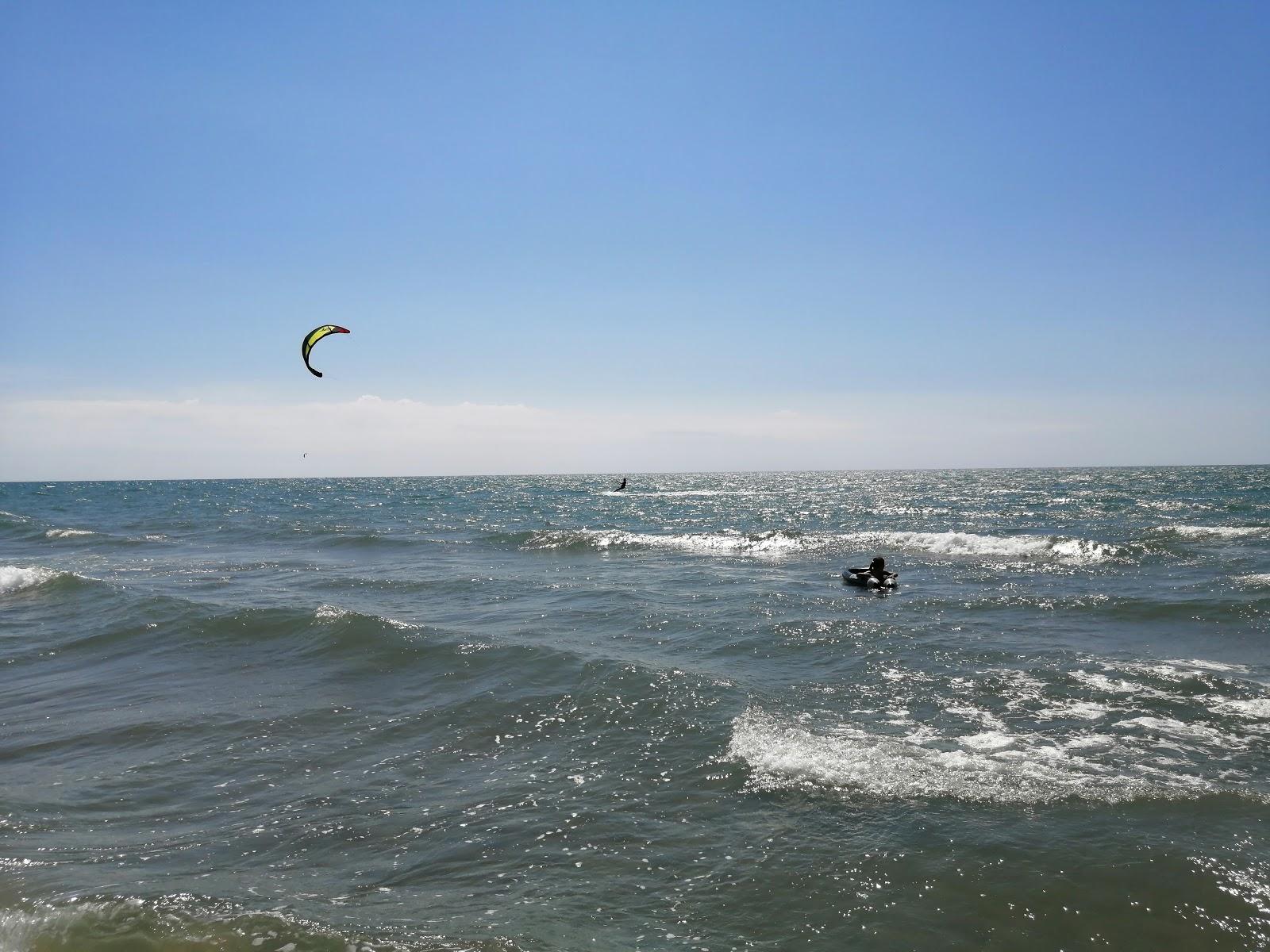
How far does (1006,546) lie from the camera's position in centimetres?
3050

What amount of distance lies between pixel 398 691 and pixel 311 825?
185 inches

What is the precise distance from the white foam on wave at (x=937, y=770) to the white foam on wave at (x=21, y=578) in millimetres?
23738

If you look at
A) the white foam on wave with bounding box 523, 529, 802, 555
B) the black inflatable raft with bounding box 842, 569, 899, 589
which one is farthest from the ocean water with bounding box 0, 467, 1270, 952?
the white foam on wave with bounding box 523, 529, 802, 555

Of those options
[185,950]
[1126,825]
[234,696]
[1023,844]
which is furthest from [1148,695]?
[234,696]

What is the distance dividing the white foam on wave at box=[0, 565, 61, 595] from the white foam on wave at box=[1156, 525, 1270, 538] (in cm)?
A: 4162

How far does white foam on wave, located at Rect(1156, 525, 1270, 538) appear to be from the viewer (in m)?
31.1

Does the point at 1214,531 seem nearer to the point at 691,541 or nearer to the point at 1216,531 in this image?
the point at 1216,531

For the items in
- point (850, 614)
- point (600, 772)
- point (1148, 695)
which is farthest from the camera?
point (850, 614)

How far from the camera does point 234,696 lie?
38.7 feet

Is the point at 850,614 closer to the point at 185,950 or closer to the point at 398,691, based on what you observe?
the point at 398,691

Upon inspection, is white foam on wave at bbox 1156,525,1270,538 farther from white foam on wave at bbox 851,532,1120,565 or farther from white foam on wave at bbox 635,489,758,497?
white foam on wave at bbox 635,489,758,497

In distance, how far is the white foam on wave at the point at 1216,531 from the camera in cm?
3106

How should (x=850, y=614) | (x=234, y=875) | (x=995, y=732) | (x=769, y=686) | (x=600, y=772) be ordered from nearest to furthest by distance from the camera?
1. (x=234, y=875)
2. (x=600, y=772)
3. (x=995, y=732)
4. (x=769, y=686)
5. (x=850, y=614)

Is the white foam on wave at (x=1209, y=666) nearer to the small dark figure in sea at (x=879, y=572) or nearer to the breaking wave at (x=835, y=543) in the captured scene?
the small dark figure in sea at (x=879, y=572)
